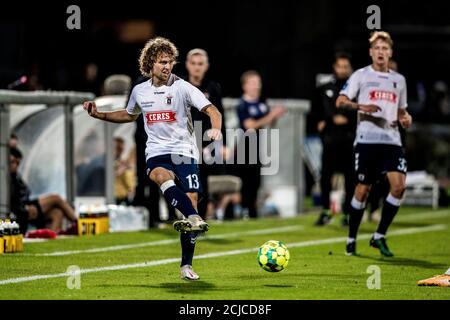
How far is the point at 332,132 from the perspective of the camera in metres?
18.9

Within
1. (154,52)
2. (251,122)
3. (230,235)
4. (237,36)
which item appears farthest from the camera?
(237,36)

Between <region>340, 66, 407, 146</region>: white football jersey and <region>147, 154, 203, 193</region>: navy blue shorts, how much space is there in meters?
2.99

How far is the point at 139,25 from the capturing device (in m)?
33.7

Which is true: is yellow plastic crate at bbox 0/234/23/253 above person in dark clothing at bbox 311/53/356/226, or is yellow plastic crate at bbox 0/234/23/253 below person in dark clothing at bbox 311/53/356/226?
below

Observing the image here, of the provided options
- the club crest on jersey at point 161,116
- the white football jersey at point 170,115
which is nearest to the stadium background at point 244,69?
the white football jersey at point 170,115

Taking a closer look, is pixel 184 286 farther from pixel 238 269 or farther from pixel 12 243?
pixel 12 243

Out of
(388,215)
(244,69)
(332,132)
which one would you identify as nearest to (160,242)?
(388,215)

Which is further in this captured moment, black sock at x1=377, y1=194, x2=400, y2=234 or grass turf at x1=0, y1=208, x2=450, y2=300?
black sock at x1=377, y1=194, x2=400, y2=234

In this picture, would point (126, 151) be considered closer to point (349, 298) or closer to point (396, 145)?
point (396, 145)

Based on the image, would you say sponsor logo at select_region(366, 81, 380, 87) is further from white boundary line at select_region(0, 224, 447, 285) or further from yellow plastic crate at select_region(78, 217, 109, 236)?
yellow plastic crate at select_region(78, 217, 109, 236)

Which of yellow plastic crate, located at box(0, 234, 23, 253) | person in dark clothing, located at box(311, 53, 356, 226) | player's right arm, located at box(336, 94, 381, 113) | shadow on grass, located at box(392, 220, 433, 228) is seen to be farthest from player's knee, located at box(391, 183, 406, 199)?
shadow on grass, located at box(392, 220, 433, 228)

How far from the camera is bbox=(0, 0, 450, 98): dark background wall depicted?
27.6 meters

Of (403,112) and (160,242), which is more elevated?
(403,112)

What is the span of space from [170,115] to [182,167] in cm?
49
